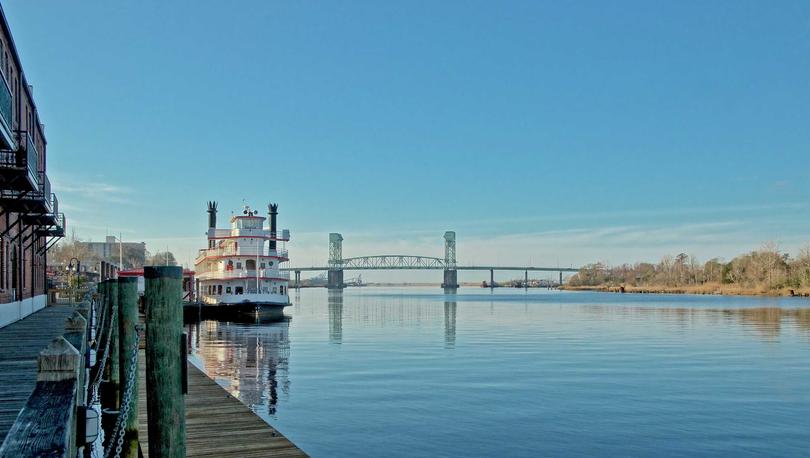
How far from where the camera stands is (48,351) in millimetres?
4742

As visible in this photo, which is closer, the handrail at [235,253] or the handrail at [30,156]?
the handrail at [30,156]

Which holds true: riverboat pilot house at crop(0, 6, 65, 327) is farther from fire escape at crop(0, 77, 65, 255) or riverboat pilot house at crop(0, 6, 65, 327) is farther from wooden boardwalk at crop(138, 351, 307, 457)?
wooden boardwalk at crop(138, 351, 307, 457)

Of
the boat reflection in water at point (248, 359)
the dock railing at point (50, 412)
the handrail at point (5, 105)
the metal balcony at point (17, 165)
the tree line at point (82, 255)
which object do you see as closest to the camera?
the dock railing at point (50, 412)

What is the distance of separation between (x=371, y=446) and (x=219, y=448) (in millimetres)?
5072

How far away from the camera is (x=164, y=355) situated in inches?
288

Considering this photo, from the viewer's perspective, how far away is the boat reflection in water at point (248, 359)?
23.0 m

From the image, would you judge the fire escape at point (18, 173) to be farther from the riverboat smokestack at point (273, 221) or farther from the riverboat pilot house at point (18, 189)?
the riverboat smokestack at point (273, 221)

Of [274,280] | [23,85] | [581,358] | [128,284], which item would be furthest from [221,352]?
[274,280]

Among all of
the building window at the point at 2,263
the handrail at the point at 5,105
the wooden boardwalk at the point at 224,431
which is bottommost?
the wooden boardwalk at the point at 224,431

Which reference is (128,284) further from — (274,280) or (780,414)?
(274,280)

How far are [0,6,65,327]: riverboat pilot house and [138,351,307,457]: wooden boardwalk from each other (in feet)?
26.9

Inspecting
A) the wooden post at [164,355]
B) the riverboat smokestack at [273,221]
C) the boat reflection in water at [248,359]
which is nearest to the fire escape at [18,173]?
the boat reflection in water at [248,359]

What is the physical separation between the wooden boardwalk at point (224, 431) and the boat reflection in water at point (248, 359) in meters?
4.63


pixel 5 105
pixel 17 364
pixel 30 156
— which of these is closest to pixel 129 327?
pixel 17 364
